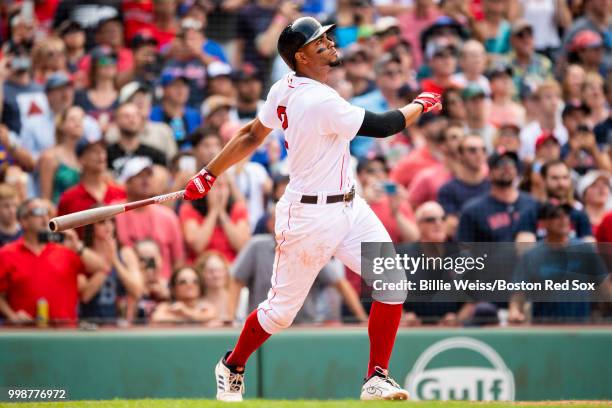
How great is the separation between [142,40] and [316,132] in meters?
5.38

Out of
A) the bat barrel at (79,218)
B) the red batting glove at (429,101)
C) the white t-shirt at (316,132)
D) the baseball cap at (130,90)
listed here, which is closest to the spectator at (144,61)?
the baseball cap at (130,90)

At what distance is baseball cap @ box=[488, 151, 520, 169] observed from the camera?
8.52 metres

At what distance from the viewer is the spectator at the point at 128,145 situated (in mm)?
8797

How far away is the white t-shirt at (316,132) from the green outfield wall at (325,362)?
259 cm

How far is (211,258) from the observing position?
7.98 meters

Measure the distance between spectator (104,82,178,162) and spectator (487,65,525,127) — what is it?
3.12 metres

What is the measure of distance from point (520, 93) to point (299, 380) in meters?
4.28

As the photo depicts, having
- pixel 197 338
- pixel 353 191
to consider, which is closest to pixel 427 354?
pixel 197 338

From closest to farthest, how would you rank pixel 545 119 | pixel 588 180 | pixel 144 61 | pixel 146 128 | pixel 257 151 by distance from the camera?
pixel 588 180, pixel 146 128, pixel 257 151, pixel 545 119, pixel 144 61

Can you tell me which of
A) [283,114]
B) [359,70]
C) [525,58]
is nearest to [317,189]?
[283,114]

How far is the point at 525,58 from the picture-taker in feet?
35.8

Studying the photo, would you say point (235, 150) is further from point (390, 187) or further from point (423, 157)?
point (423, 157)

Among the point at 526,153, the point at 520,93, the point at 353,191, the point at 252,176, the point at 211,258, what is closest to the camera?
the point at 353,191

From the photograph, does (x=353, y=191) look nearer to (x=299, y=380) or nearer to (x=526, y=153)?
(x=299, y=380)
